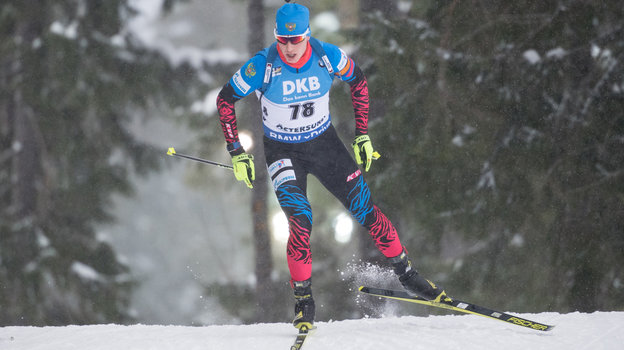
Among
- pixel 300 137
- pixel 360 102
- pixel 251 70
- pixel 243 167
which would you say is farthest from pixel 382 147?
pixel 251 70

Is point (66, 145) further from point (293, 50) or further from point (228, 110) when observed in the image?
point (293, 50)

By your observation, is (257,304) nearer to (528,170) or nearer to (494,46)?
(528,170)

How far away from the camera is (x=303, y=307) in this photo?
4.37 meters

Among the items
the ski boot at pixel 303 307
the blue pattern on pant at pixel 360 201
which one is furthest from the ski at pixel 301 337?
the blue pattern on pant at pixel 360 201

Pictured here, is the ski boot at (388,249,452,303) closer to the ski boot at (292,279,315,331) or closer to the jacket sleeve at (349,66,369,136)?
the ski boot at (292,279,315,331)

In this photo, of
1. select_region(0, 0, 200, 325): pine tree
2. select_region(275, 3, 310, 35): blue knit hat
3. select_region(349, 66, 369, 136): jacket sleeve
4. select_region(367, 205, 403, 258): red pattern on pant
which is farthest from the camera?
select_region(0, 0, 200, 325): pine tree

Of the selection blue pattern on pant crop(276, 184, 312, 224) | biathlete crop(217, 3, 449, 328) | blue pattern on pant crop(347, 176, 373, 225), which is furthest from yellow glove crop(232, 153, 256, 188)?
blue pattern on pant crop(347, 176, 373, 225)

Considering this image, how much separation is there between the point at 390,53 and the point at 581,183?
2924mm

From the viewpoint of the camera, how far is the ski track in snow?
14.5ft

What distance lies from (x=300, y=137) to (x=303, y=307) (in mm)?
1195

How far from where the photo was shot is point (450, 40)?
7.97 meters

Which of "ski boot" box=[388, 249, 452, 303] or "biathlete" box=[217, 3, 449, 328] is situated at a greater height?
"biathlete" box=[217, 3, 449, 328]

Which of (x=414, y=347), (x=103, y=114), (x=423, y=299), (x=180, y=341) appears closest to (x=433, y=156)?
A: (x=423, y=299)

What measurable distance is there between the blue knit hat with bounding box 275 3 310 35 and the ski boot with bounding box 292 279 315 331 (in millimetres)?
1709
